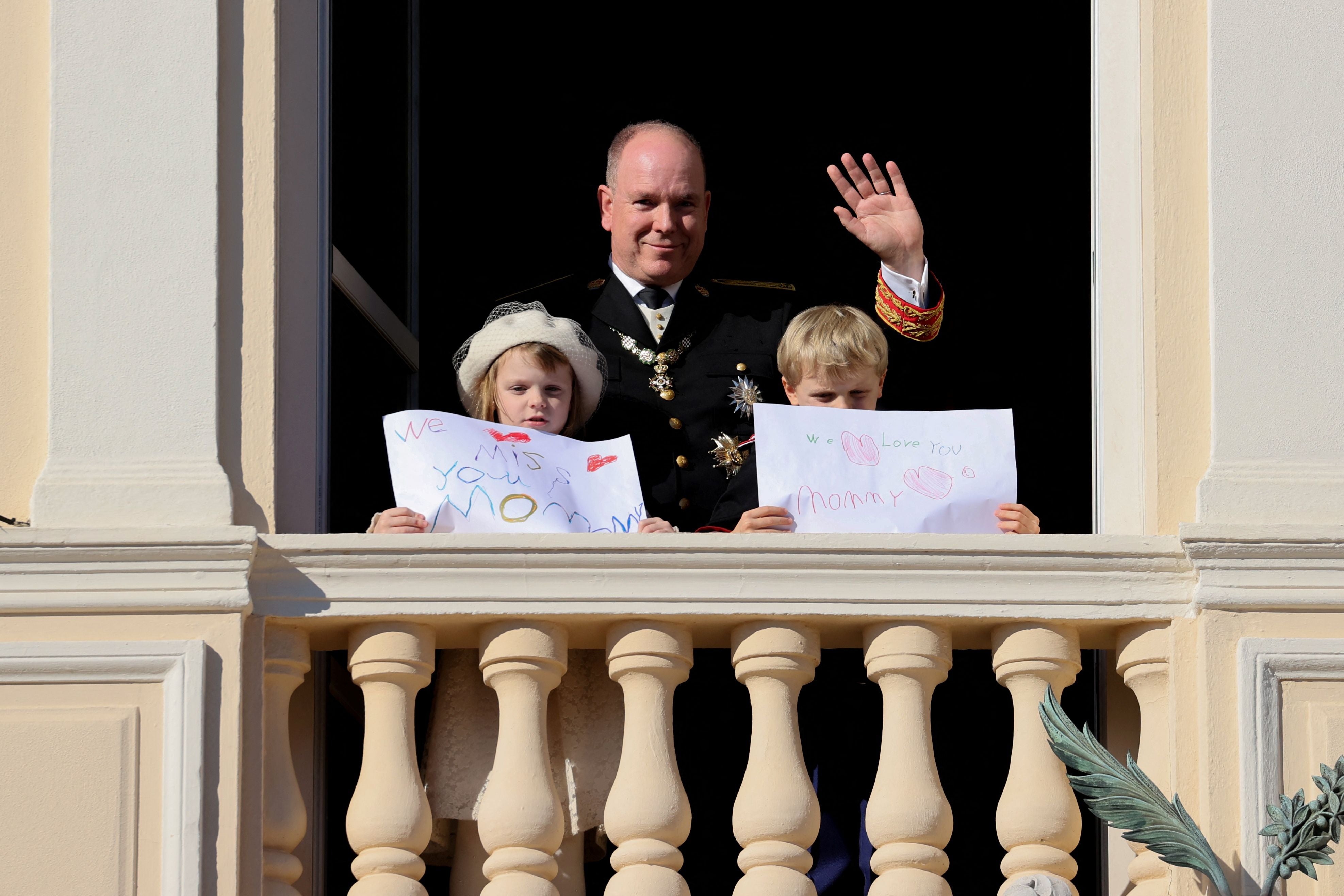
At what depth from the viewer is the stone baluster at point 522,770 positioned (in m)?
4.31

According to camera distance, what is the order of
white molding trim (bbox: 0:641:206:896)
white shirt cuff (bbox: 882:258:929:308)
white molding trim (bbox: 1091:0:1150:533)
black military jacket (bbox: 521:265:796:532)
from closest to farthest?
1. white molding trim (bbox: 0:641:206:896)
2. white molding trim (bbox: 1091:0:1150:533)
3. white shirt cuff (bbox: 882:258:929:308)
4. black military jacket (bbox: 521:265:796:532)

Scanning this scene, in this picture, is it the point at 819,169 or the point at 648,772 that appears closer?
the point at 648,772

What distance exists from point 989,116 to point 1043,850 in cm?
390

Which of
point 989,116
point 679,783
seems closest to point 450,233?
point 989,116

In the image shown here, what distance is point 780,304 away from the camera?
5.77 metres

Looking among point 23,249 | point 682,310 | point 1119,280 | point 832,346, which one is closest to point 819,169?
point 682,310

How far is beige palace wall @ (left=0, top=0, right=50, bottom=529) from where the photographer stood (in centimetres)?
454

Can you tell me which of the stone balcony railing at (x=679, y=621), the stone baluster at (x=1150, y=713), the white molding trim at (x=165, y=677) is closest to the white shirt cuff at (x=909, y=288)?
the stone balcony railing at (x=679, y=621)

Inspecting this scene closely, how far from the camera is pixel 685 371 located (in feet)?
18.2

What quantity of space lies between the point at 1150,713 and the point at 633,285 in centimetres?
179

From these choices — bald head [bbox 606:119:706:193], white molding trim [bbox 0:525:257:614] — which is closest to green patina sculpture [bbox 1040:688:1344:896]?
white molding trim [bbox 0:525:257:614]

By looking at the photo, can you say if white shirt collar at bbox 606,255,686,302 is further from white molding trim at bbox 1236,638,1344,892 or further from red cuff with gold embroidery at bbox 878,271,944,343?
white molding trim at bbox 1236,638,1344,892

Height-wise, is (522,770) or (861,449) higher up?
(861,449)

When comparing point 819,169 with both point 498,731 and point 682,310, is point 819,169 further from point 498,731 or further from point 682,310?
point 498,731
